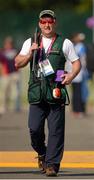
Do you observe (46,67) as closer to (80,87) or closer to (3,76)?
(80,87)

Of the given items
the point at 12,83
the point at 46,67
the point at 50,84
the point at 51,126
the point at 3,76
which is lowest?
the point at 12,83

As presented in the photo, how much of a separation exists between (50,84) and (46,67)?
0.78 ft

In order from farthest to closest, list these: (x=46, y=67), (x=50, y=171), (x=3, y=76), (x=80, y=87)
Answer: (x=3, y=76), (x=80, y=87), (x=50, y=171), (x=46, y=67)

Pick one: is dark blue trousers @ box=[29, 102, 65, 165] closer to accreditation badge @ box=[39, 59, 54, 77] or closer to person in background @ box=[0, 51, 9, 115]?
accreditation badge @ box=[39, 59, 54, 77]

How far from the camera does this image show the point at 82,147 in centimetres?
1496

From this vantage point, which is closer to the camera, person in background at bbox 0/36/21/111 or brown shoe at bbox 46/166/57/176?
brown shoe at bbox 46/166/57/176

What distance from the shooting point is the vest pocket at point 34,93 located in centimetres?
1124

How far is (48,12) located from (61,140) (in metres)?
1.48

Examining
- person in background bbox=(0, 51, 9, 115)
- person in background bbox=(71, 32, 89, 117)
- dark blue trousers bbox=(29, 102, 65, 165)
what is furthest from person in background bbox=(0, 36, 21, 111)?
dark blue trousers bbox=(29, 102, 65, 165)

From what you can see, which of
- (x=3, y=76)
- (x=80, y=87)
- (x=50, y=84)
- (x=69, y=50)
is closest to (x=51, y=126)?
(x=50, y=84)

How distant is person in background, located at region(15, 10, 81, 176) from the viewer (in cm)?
1120

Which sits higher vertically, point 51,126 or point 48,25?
point 48,25

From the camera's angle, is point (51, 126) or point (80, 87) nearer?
point (51, 126)

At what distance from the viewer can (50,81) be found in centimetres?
1128
